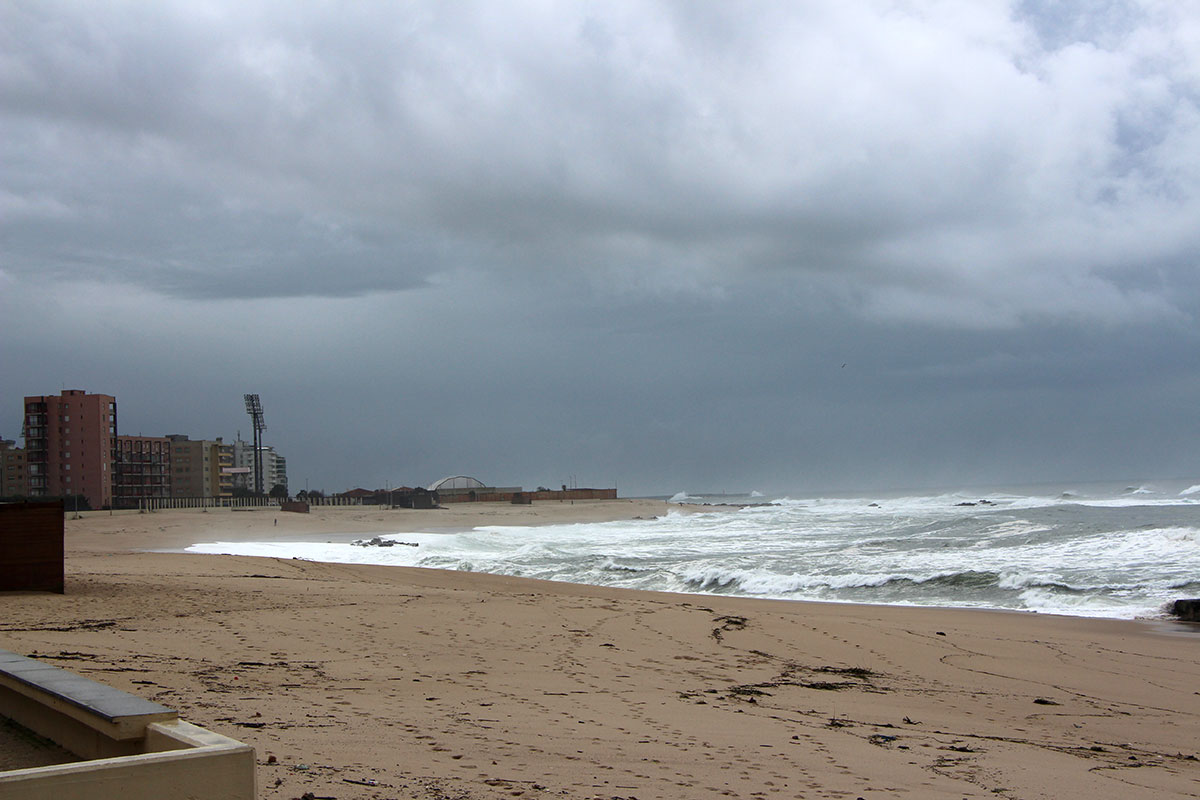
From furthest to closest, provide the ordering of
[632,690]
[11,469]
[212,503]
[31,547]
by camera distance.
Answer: [11,469] → [212,503] → [31,547] → [632,690]

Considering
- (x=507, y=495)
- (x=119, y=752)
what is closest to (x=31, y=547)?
(x=119, y=752)

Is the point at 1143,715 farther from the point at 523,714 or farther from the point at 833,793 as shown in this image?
the point at 523,714

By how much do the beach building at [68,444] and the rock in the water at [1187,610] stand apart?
103 meters

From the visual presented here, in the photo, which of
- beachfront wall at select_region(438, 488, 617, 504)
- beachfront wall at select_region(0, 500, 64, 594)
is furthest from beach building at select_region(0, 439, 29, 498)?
beachfront wall at select_region(0, 500, 64, 594)

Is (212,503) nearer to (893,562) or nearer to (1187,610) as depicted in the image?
(893,562)

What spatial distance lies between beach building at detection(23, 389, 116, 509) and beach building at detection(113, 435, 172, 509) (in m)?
2.21

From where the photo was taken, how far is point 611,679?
8.38m

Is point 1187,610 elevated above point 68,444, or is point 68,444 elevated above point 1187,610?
point 68,444

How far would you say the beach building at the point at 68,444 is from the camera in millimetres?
99125

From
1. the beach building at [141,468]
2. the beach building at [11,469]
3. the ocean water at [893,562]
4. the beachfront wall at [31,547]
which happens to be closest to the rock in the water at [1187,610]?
the ocean water at [893,562]

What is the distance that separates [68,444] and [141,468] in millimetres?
9279

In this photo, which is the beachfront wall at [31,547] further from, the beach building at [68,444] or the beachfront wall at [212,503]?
the beach building at [68,444]

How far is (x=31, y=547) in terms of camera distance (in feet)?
A: 42.3

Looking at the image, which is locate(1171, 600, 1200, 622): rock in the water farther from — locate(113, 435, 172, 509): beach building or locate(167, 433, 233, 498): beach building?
locate(167, 433, 233, 498): beach building
